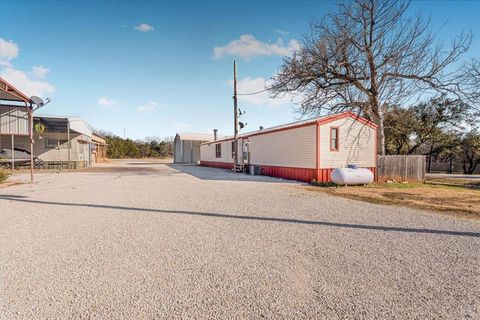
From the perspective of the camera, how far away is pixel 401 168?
13930 millimetres

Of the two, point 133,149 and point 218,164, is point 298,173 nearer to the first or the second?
point 218,164

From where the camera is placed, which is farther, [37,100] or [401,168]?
[401,168]

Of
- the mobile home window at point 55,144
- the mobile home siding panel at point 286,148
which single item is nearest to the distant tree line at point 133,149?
the mobile home window at point 55,144

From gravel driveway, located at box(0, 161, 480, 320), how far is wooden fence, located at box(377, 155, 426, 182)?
8846mm

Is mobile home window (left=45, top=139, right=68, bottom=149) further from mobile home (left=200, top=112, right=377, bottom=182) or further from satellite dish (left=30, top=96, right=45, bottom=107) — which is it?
mobile home (left=200, top=112, right=377, bottom=182)

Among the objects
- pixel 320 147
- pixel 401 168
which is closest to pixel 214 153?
pixel 320 147

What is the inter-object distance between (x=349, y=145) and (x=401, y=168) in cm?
354

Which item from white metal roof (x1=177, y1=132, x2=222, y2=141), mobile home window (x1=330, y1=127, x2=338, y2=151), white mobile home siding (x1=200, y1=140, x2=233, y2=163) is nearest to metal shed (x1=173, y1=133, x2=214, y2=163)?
white metal roof (x1=177, y1=132, x2=222, y2=141)

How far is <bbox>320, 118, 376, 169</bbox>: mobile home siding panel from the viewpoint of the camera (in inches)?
488

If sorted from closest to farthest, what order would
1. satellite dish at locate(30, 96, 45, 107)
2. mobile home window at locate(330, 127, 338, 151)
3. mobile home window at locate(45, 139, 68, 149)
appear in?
satellite dish at locate(30, 96, 45, 107), mobile home window at locate(330, 127, 338, 151), mobile home window at locate(45, 139, 68, 149)

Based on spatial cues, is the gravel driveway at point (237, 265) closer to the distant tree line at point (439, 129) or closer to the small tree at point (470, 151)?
the distant tree line at point (439, 129)

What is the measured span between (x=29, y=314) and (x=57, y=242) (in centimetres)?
205

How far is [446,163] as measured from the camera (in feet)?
99.4

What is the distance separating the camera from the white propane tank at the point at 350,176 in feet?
35.3
